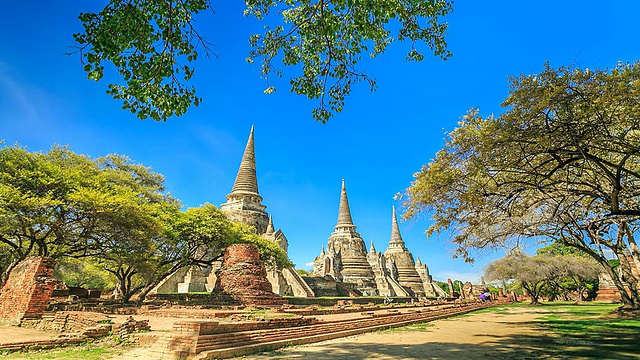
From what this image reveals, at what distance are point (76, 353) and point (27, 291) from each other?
644 centimetres

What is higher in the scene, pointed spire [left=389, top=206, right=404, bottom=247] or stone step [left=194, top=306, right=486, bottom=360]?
pointed spire [left=389, top=206, right=404, bottom=247]

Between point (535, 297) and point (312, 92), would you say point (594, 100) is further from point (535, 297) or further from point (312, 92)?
point (535, 297)

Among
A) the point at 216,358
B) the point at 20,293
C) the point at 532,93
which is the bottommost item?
the point at 216,358

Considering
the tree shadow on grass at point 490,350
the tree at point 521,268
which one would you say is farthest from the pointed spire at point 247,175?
the tree shadow on grass at point 490,350

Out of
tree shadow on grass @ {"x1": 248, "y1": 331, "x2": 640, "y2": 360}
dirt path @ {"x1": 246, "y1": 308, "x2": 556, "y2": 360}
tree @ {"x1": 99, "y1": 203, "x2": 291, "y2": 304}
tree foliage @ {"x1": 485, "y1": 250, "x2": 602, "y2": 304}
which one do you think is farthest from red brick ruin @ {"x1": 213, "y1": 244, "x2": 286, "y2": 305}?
tree foliage @ {"x1": 485, "y1": 250, "x2": 602, "y2": 304}

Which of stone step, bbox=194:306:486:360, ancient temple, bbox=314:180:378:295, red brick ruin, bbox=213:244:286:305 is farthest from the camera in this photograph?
ancient temple, bbox=314:180:378:295

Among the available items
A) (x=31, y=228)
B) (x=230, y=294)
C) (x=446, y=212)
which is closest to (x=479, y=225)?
(x=446, y=212)

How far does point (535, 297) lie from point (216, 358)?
37128 millimetres

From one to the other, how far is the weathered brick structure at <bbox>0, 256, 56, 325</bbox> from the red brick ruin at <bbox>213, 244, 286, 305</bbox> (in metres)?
6.76

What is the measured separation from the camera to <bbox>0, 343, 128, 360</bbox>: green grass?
21.8ft

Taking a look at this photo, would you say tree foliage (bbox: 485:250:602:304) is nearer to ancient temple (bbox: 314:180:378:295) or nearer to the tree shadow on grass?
ancient temple (bbox: 314:180:378:295)

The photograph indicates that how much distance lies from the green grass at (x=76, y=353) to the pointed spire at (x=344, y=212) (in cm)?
4108

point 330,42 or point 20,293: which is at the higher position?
point 330,42

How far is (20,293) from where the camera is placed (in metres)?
11.8
